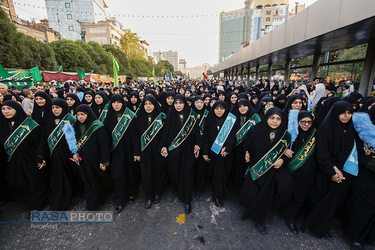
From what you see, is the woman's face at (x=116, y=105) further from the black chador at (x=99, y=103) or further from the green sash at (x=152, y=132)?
the black chador at (x=99, y=103)

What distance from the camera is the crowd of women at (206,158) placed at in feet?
7.55

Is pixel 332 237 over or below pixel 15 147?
below

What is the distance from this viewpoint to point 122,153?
306cm

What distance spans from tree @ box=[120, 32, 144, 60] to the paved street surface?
145 ft

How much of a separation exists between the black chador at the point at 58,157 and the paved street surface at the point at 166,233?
0.41m

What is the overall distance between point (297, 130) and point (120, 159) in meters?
2.69

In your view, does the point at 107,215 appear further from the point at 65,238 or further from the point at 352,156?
the point at 352,156

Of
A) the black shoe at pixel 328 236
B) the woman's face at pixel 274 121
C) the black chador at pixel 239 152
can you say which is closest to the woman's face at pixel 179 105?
the black chador at pixel 239 152

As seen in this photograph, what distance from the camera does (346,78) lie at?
12953 mm

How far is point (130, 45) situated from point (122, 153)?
44937 mm

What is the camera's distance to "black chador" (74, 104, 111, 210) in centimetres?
279

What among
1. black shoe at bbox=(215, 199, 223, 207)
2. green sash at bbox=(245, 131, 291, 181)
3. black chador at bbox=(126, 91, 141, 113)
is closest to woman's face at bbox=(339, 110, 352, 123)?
green sash at bbox=(245, 131, 291, 181)

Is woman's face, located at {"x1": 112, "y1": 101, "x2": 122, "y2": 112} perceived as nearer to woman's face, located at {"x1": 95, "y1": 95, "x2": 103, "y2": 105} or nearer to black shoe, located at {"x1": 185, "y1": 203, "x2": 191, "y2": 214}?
woman's face, located at {"x1": 95, "y1": 95, "x2": 103, "y2": 105}

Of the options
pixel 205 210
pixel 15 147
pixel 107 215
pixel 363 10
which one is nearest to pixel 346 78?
pixel 363 10
